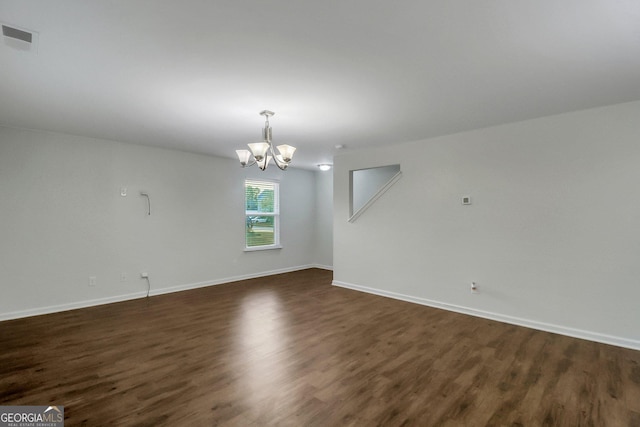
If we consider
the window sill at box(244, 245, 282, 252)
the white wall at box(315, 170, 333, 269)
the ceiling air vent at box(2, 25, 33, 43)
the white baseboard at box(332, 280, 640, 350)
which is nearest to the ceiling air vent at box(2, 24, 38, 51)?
the ceiling air vent at box(2, 25, 33, 43)

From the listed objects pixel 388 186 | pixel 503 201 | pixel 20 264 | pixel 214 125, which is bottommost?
pixel 20 264

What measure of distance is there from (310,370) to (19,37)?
301 centimetres

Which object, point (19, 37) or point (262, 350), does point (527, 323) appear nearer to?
point (262, 350)

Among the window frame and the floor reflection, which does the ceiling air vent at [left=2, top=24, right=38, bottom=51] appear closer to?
the floor reflection

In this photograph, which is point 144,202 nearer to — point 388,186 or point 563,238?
point 388,186

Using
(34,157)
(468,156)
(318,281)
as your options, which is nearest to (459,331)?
(468,156)

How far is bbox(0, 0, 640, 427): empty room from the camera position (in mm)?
1812

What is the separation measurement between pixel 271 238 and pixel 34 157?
13.2ft

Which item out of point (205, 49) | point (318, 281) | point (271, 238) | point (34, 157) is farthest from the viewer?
point (271, 238)

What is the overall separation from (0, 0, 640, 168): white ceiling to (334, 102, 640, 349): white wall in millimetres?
424

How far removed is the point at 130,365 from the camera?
2482 millimetres

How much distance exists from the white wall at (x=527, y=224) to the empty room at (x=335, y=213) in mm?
21

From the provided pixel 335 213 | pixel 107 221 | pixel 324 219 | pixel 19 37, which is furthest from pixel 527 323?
pixel 107 221

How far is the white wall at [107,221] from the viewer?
3.68m
